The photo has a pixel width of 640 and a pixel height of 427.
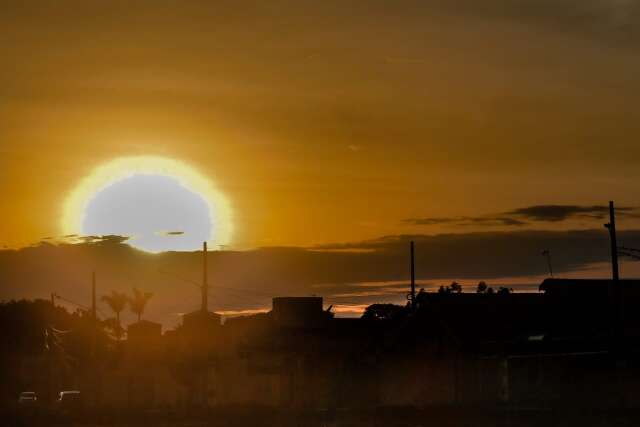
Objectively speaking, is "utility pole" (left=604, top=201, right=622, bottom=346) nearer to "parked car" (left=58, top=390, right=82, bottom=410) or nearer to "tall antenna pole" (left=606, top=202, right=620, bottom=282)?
"tall antenna pole" (left=606, top=202, right=620, bottom=282)

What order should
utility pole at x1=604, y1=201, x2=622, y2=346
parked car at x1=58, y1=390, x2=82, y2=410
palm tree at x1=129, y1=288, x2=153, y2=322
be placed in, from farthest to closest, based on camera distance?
1. palm tree at x1=129, y1=288, x2=153, y2=322
2. parked car at x1=58, y1=390, x2=82, y2=410
3. utility pole at x1=604, y1=201, x2=622, y2=346

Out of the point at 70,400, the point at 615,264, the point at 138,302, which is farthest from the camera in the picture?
the point at 138,302

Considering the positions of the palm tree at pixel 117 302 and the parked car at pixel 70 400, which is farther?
the palm tree at pixel 117 302

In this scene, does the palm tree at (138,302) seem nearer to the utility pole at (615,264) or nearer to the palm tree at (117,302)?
the palm tree at (117,302)

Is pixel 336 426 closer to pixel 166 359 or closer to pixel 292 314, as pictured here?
pixel 292 314

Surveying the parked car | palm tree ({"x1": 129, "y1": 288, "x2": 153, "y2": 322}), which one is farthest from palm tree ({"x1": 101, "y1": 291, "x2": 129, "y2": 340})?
the parked car

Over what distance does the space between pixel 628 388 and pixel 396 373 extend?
54.4 ft

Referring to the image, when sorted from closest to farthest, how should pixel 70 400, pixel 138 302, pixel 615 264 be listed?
pixel 615 264 < pixel 70 400 < pixel 138 302

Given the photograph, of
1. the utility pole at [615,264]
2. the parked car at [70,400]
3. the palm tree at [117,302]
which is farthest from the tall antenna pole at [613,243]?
the palm tree at [117,302]

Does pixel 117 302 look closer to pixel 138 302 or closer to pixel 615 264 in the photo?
pixel 138 302

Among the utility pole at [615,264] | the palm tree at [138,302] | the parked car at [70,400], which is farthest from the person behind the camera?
the palm tree at [138,302]

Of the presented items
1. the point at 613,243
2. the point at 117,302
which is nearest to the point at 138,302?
the point at 117,302

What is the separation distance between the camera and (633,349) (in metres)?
57.3

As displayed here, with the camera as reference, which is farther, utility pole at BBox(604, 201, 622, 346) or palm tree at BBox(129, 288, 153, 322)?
palm tree at BBox(129, 288, 153, 322)
